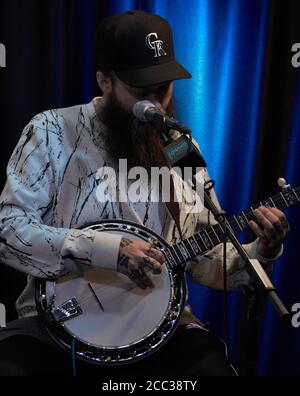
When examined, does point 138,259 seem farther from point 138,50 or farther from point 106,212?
point 138,50

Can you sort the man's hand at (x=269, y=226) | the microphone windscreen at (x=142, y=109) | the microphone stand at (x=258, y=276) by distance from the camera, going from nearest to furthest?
the microphone stand at (x=258, y=276), the microphone windscreen at (x=142, y=109), the man's hand at (x=269, y=226)

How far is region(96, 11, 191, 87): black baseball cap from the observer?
187 cm

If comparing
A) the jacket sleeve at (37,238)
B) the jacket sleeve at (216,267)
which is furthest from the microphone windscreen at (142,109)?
the jacket sleeve at (216,267)

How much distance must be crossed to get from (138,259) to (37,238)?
283 millimetres

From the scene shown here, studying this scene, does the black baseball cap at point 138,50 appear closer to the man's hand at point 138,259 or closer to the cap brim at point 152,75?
the cap brim at point 152,75

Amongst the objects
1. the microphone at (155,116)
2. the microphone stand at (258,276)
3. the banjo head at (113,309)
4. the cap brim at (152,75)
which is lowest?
the banjo head at (113,309)

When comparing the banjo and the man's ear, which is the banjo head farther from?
the man's ear

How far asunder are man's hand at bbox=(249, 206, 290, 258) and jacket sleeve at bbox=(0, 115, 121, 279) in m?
0.38

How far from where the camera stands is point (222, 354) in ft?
6.09

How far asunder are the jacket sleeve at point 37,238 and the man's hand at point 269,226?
38cm

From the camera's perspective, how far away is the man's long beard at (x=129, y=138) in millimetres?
1947

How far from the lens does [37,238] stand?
1.78 metres

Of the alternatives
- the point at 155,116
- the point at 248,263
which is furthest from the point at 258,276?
the point at 155,116

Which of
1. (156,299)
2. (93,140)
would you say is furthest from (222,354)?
(93,140)
